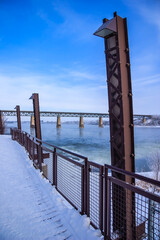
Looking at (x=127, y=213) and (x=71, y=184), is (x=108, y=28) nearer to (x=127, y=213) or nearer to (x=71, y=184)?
(x=71, y=184)

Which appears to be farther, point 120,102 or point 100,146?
point 100,146

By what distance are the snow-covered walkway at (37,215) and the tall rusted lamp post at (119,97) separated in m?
1.39

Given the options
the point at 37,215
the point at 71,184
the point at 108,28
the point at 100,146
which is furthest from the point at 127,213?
the point at 100,146

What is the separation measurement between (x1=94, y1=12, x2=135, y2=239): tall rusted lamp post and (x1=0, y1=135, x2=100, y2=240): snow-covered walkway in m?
1.39

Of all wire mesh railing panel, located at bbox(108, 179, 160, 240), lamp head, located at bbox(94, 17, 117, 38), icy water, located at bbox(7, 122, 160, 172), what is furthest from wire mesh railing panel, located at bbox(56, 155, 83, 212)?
icy water, located at bbox(7, 122, 160, 172)

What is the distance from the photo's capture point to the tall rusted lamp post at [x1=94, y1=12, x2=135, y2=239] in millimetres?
4199

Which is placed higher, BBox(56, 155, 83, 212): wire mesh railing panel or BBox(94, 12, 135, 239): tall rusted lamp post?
BBox(94, 12, 135, 239): tall rusted lamp post

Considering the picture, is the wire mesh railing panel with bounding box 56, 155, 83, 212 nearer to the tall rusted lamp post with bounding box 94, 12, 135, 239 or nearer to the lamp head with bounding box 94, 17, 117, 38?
the tall rusted lamp post with bounding box 94, 12, 135, 239

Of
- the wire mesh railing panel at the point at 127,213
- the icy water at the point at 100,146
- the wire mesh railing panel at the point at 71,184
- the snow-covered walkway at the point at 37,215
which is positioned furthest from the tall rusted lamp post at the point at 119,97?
the icy water at the point at 100,146

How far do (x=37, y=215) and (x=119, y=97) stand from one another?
11.4 feet

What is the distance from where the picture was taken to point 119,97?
4254 millimetres

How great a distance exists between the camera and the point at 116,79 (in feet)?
14.9

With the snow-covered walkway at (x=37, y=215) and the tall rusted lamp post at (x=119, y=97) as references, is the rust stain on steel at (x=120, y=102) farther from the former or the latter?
the snow-covered walkway at (x=37, y=215)

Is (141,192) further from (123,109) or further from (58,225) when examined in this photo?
(123,109)
